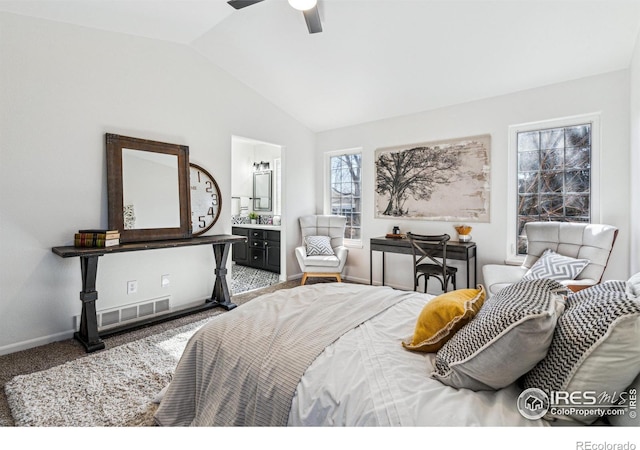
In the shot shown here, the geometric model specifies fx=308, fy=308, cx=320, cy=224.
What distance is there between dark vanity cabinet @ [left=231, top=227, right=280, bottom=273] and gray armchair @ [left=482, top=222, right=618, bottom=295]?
10.7 ft

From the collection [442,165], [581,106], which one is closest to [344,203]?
[442,165]

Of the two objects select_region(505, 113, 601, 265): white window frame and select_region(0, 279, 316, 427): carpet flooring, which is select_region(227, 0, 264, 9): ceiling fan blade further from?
select_region(505, 113, 601, 265): white window frame

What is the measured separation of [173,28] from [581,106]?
4.10 m

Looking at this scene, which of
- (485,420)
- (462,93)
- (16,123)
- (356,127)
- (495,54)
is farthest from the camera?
(356,127)

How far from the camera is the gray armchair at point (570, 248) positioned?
253 cm

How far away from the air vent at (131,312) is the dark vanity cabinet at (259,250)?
2080 millimetres

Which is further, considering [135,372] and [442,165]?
[442,165]

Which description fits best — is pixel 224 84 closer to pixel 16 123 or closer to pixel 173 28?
pixel 173 28

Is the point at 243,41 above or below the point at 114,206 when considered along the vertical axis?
above

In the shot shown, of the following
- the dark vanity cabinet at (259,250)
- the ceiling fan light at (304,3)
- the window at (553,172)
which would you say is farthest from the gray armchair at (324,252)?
the ceiling fan light at (304,3)

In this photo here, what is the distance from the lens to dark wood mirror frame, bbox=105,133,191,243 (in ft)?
9.50

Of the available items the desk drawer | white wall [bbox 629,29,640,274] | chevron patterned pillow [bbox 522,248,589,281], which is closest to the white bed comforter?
chevron patterned pillow [bbox 522,248,589,281]

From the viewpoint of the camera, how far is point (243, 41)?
3303mm

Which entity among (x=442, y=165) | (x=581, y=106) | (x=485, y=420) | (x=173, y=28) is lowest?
(x=485, y=420)
